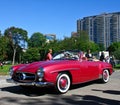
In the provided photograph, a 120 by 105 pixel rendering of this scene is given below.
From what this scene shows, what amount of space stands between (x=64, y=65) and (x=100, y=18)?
134527 millimetres

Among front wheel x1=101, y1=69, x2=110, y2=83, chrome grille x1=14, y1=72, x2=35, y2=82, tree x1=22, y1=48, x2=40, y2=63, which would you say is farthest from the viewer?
tree x1=22, y1=48, x2=40, y2=63

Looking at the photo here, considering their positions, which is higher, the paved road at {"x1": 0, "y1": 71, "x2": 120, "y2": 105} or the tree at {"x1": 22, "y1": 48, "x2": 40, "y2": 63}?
the tree at {"x1": 22, "y1": 48, "x2": 40, "y2": 63}

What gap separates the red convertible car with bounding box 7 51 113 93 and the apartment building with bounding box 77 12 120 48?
130 meters

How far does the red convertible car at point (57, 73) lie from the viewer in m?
9.96

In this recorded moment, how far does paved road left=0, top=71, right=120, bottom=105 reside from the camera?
29.5 ft

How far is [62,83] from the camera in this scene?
34.3 ft

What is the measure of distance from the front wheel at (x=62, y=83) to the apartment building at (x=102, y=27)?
131m

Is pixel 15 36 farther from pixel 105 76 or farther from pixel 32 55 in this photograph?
pixel 105 76

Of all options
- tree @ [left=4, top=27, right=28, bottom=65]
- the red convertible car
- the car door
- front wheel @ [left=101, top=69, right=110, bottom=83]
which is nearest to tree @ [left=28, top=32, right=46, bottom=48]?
tree @ [left=4, top=27, right=28, bottom=65]

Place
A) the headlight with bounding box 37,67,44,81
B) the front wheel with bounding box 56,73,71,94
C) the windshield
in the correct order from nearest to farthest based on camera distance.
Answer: the headlight with bounding box 37,67,44,81
the front wheel with bounding box 56,73,71,94
the windshield

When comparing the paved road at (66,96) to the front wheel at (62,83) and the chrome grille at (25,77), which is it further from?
the chrome grille at (25,77)

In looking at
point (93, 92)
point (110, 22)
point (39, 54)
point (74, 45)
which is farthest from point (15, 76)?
point (110, 22)

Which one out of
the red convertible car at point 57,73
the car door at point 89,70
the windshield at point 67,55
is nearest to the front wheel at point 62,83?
the red convertible car at point 57,73

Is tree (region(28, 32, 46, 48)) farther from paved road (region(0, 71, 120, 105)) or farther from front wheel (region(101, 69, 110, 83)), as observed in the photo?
paved road (region(0, 71, 120, 105))
